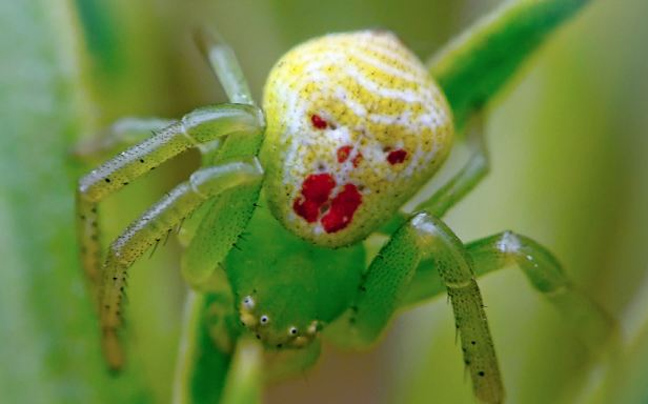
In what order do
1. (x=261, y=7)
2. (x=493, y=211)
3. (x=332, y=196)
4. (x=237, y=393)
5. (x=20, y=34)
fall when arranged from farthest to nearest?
(x=261, y=7), (x=493, y=211), (x=20, y=34), (x=332, y=196), (x=237, y=393)

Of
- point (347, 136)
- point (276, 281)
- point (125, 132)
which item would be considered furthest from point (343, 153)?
point (125, 132)

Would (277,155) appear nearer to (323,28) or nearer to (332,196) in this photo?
(332,196)

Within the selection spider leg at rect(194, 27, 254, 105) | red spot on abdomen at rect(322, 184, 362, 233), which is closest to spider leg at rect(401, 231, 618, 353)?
red spot on abdomen at rect(322, 184, 362, 233)

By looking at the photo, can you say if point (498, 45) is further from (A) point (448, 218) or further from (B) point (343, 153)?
(A) point (448, 218)

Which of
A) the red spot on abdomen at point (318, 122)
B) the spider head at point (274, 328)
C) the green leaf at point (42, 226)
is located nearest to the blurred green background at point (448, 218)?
the green leaf at point (42, 226)

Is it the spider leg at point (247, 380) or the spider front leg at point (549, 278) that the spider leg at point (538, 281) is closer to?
the spider front leg at point (549, 278)

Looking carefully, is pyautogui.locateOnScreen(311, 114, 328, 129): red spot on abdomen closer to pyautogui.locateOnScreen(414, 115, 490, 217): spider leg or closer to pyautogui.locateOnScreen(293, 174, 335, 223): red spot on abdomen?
pyautogui.locateOnScreen(293, 174, 335, 223): red spot on abdomen

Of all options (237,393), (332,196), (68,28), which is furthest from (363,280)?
(68,28)

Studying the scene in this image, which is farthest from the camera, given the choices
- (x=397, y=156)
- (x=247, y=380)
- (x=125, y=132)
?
(x=125, y=132)
